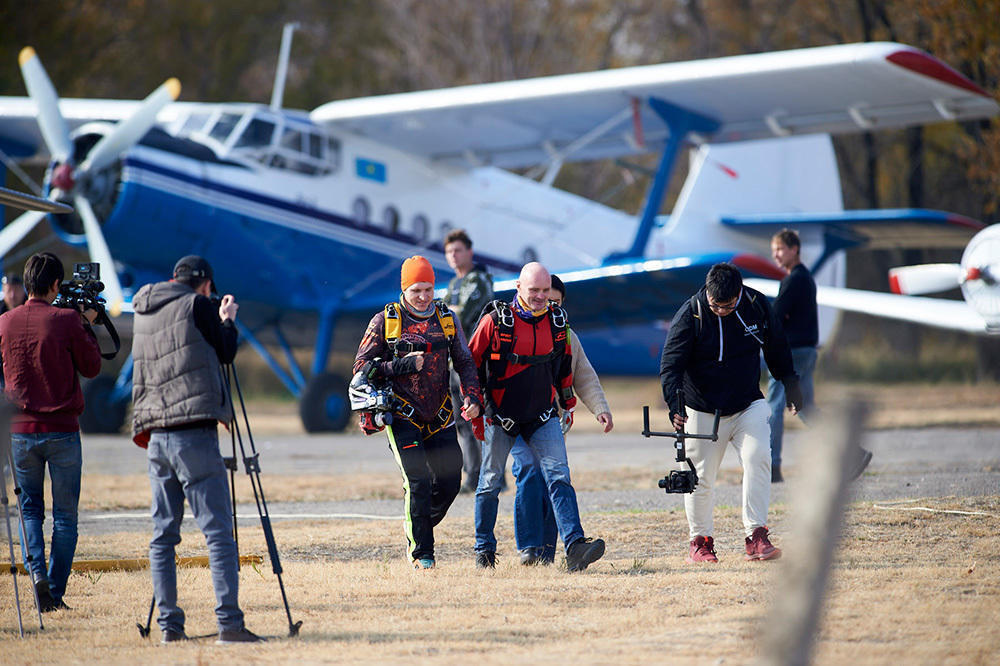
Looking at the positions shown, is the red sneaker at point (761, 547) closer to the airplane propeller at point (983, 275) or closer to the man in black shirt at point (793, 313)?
the man in black shirt at point (793, 313)

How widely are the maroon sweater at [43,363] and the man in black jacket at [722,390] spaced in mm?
3085

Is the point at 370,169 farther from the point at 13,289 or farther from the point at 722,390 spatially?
the point at 722,390

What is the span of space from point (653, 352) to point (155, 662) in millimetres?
16433

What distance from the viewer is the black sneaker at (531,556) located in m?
6.64

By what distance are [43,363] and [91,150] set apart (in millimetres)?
9886

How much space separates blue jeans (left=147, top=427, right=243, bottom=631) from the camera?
4.90 metres

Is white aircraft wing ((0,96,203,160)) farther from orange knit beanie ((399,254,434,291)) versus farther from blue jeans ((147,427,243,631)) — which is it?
blue jeans ((147,427,243,631))

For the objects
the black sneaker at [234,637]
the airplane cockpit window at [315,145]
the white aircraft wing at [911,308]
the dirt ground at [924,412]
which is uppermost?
the airplane cockpit window at [315,145]

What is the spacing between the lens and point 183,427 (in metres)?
4.93

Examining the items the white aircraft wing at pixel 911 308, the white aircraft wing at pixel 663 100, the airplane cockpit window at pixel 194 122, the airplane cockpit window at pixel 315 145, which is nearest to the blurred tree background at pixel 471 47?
the white aircraft wing at pixel 663 100

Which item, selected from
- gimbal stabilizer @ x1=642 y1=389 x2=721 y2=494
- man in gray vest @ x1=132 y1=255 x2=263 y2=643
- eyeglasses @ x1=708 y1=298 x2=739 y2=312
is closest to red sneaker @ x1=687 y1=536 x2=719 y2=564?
gimbal stabilizer @ x1=642 y1=389 x2=721 y2=494

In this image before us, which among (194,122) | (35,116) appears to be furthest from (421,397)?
(35,116)

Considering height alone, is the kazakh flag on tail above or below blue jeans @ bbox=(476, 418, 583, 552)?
above

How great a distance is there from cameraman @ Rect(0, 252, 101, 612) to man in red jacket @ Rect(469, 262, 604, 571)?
2123 mm
